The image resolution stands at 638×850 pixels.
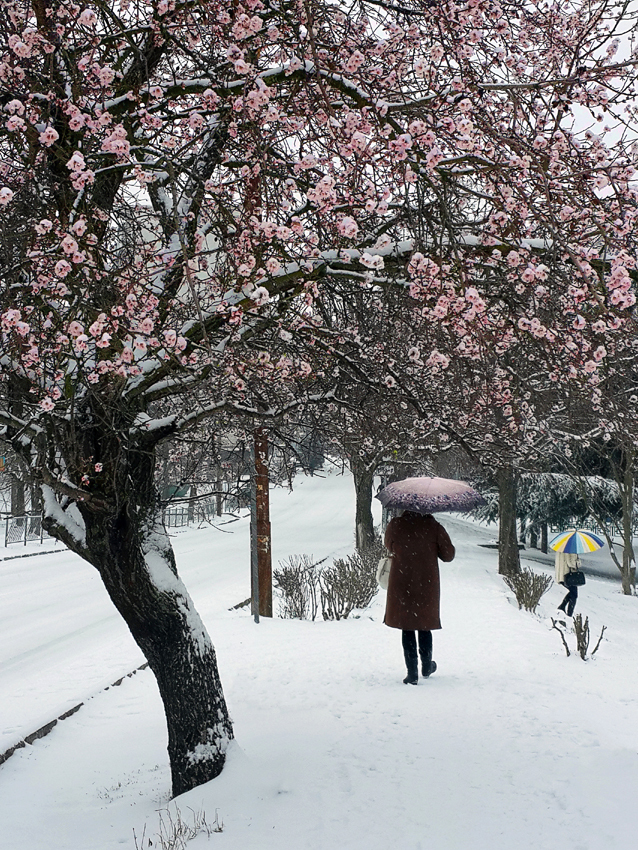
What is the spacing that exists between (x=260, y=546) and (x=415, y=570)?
14.1 ft

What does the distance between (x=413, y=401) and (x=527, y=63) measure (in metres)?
2.32

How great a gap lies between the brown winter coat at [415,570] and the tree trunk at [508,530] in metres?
10.3

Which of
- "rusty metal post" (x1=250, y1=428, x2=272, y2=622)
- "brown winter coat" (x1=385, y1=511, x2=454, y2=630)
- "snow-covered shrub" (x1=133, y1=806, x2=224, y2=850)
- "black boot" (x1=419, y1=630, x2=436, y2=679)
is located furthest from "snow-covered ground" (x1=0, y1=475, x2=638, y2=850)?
"brown winter coat" (x1=385, y1=511, x2=454, y2=630)

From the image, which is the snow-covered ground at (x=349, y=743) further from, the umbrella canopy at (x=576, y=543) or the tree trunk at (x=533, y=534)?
the tree trunk at (x=533, y=534)

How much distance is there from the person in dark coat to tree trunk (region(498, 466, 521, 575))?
33.9 feet

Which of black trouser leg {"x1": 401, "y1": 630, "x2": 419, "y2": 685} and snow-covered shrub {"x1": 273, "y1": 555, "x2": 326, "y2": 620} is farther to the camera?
snow-covered shrub {"x1": 273, "y1": 555, "x2": 326, "y2": 620}

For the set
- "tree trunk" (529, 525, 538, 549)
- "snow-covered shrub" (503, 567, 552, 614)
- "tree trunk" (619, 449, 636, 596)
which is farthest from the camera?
"tree trunk" (529, 525, 538, 549)

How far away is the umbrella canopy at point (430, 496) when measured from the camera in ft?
21.1

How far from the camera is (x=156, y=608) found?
4.70 meters

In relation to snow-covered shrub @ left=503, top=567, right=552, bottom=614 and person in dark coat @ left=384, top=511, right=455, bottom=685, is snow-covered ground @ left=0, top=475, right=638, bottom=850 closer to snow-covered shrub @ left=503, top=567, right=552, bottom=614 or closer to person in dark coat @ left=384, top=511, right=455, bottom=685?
person in dark coat @ left=384, top=511, right=455, bottom=685

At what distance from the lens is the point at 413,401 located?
16.7 ft

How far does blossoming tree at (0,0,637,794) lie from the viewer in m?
3.41

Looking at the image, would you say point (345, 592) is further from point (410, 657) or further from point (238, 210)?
point (238, 210)

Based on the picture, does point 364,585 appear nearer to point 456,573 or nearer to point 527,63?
point 456,573
